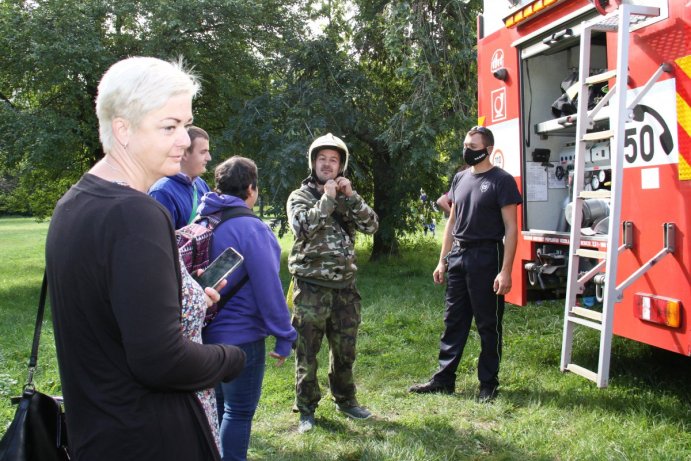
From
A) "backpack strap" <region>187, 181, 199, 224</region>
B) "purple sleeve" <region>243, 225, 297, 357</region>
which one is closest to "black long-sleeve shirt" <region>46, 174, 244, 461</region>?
"purple sleeve" <region>243, 225, 297, 357</region>

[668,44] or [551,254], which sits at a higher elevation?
[668,44]

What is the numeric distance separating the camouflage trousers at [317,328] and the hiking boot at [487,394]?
96cm

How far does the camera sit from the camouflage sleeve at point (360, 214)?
3.86 meters

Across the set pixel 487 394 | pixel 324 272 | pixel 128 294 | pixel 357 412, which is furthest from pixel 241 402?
pixel 487 394

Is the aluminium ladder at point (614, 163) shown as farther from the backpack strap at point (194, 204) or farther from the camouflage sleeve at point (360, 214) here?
the backpack strap at point (194, 204)

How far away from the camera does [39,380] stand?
498 centimetres

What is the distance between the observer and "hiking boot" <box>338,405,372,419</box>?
397cm

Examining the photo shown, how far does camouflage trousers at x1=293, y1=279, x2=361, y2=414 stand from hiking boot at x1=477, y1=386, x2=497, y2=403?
96 centimetres

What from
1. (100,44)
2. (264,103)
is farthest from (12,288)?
(264,103)

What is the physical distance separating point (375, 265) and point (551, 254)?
7796mm

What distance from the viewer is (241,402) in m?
2.70

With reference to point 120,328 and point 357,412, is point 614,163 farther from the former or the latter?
point 120,328

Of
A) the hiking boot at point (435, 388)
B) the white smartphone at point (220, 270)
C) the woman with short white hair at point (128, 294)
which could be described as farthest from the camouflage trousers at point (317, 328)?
the woman with short white hair at point (128, 294)

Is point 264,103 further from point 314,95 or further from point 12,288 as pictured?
point 12,288
